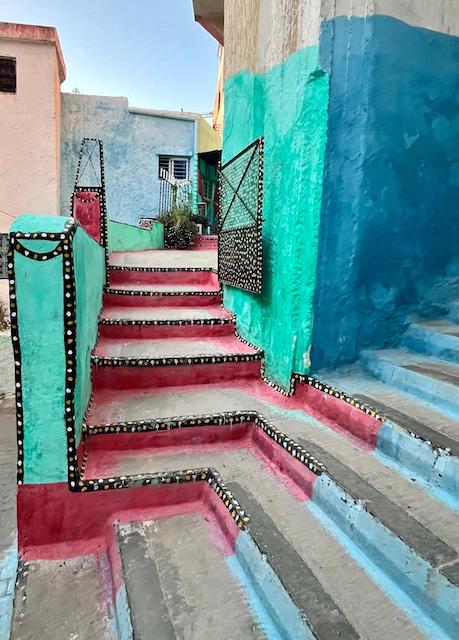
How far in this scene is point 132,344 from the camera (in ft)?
11.5

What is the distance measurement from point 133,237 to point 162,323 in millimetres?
3965

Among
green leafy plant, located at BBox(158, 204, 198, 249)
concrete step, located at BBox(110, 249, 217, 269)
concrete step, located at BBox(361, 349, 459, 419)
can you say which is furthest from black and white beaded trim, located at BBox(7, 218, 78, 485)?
green leafy plant, located at BBox(158, 204, 198, 249)

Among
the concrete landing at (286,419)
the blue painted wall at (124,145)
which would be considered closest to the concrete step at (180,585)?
the concrete landing at (286,419)

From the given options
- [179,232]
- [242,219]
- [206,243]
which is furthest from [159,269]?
[206,243]

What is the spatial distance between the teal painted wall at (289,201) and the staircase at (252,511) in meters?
0.32

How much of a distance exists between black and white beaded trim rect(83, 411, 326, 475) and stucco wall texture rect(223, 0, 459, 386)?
558mm

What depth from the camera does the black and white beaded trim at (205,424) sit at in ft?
7.56

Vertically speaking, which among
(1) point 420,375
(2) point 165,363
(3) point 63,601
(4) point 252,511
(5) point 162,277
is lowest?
(3) point 63,601

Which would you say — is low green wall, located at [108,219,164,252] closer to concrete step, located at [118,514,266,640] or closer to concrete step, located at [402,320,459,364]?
concrete step, located at [402,320,459,364]

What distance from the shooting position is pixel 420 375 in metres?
2.40

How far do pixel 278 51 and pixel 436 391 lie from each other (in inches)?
106

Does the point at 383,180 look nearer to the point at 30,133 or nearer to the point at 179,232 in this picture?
the point at 179,232

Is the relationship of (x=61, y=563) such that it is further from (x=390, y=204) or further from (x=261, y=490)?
(x=390, y=204)

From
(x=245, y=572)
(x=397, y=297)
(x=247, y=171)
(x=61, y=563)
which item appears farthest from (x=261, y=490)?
(x=247, y=171)
